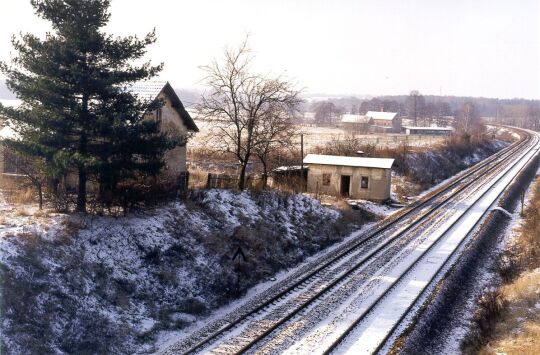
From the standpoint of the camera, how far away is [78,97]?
1759 centimetres

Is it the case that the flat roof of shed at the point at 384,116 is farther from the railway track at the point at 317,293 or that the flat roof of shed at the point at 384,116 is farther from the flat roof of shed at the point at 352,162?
the railway track at the point at 317,293

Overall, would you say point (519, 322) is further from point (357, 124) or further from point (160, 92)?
point (357, 124)

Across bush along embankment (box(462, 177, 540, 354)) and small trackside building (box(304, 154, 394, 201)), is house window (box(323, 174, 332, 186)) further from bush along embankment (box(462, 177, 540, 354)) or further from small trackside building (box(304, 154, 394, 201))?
bush along embankment (box(462, 177, 540, 354))

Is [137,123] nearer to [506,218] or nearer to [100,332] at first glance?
[100,332]

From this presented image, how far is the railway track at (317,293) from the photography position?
13.9 metres

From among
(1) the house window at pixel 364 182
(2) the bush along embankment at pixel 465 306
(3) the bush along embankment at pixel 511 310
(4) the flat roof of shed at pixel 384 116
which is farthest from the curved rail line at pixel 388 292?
(4) the flat roof of shed at pixel 384 116

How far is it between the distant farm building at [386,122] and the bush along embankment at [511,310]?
9708 cm

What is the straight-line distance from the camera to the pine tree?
1669 centimetres

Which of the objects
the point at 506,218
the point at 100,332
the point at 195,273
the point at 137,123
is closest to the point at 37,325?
the point at 100,332

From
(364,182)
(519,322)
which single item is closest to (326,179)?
(364,182)

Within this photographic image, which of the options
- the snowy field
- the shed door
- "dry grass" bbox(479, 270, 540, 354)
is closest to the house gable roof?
the snowy field

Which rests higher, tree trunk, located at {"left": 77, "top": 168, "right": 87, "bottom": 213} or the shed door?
tree trunk, located at {"left": 77, "top": 168, "right": 87, "bottom": 213}

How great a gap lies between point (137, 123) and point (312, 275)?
27.7 feet

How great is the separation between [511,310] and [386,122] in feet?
359
